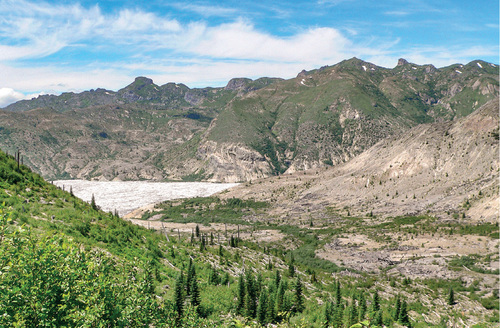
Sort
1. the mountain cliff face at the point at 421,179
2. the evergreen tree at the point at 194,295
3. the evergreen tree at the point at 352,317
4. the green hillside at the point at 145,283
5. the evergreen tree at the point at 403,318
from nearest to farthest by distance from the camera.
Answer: the green hillside at the point at 145,283 < the evergreen tree at the point at 194,295 < the evergreen tree at the point at 352,317 < the evergreen tree at the point at 403,318 < the mountain cliff face at the point at 421,179

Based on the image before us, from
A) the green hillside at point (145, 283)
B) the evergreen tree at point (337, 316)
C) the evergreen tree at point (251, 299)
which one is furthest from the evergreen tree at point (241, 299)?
the evergreen tree at point (337, 316)

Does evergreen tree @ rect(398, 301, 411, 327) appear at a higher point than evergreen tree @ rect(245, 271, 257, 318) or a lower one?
lower

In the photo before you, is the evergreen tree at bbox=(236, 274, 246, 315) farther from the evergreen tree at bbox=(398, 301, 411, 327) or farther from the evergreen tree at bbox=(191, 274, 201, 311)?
the evergreen tree at bbox=(398, 301, 411, 327)

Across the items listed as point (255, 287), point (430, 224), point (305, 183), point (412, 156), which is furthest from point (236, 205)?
point (255, 287)

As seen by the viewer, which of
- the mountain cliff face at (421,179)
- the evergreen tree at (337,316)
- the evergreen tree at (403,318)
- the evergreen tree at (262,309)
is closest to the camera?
the evergreen tree at (262,309)

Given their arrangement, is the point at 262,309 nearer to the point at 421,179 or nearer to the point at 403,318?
the point at 403,318

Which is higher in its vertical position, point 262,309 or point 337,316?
point 262,309

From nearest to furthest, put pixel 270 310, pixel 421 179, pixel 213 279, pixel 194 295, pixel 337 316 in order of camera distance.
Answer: pixel 194 295
pixel 270 310
pixel 337 316
pixel 213 279
pixel 421 179

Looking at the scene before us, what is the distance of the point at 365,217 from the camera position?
293 ft

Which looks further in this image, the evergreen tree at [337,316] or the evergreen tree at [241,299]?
the evergreen tree at [337,316]

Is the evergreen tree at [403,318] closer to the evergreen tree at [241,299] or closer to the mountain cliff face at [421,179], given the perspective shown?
the evergreen tree at [241,299]

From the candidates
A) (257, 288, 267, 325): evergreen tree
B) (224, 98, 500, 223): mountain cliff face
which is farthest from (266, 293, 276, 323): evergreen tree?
(224, 98, 500, 223): mountain cliff face

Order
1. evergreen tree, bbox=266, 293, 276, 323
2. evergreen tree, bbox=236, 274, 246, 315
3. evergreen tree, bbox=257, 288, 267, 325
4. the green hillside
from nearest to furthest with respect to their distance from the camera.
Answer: the green hillside → evergreen tree, bbox=257, 288, 267, 325 → evergreen tree, bbox=266, 293, 276, 323 → evergreen tree, bbox=236, 274, 246, 315

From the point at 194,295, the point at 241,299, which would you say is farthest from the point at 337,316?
the point at 194,295
